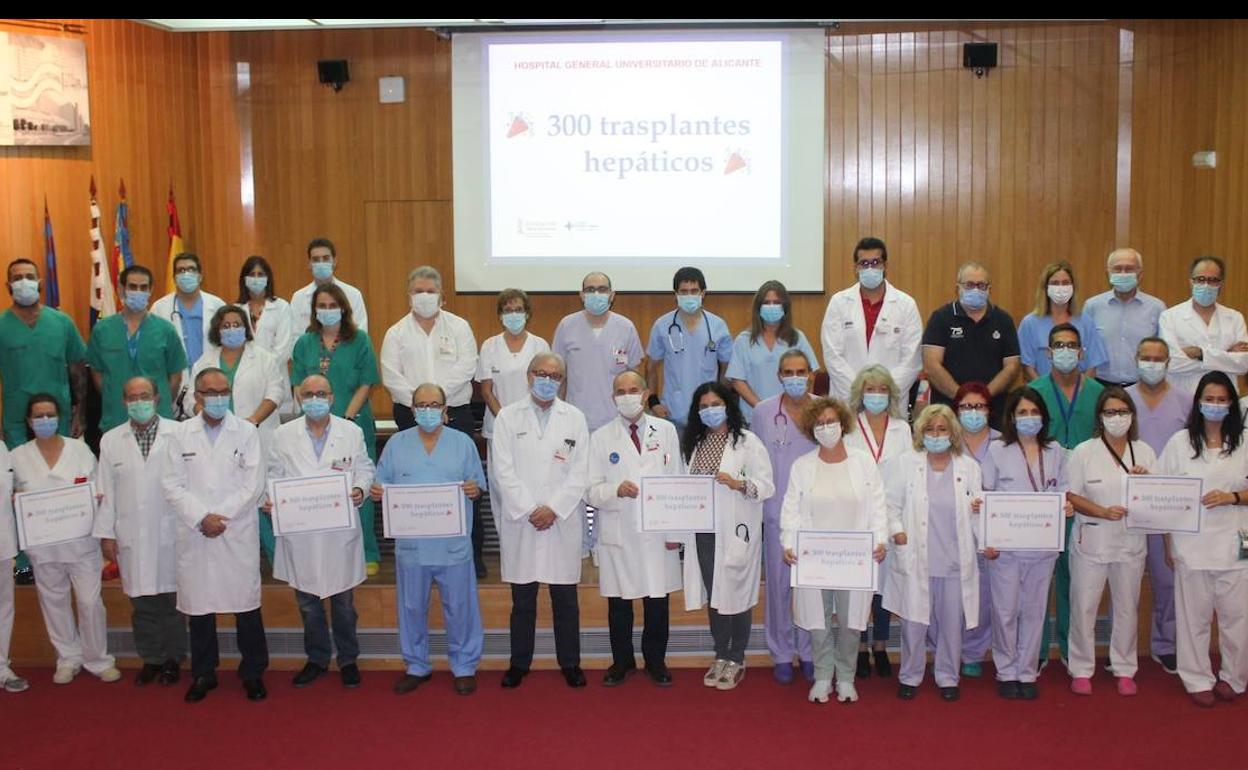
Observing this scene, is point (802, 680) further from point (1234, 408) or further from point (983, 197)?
point (983, 197)

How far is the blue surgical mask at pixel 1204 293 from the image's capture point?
6.21m

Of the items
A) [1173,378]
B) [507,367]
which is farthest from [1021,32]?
[507,367]

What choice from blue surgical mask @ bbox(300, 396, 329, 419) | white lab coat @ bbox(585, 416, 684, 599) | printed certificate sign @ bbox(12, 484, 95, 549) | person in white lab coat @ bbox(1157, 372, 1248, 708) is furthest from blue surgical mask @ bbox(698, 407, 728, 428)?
printed certificate sign @ bbox(12, 484, 95, 549)

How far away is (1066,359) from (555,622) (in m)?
3.12

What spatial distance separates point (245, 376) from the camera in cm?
629

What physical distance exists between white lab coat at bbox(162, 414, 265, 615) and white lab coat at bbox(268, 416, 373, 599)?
0.52 feet

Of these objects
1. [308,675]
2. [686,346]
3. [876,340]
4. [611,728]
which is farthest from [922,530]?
[308,675]

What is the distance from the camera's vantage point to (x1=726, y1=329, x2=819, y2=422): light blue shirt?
6270mm

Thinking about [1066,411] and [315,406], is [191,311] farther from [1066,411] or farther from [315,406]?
[1066,411]

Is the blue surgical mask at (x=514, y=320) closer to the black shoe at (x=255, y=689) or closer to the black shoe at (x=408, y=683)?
the black shoe at (x=408, y=683)

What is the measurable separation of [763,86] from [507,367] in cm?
401

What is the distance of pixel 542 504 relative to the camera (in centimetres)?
566

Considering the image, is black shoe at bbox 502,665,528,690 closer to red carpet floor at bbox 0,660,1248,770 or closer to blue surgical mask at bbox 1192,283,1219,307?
red carpet floor at bbox 0,660,1248,770

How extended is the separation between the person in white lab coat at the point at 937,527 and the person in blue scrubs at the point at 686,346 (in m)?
1.56
